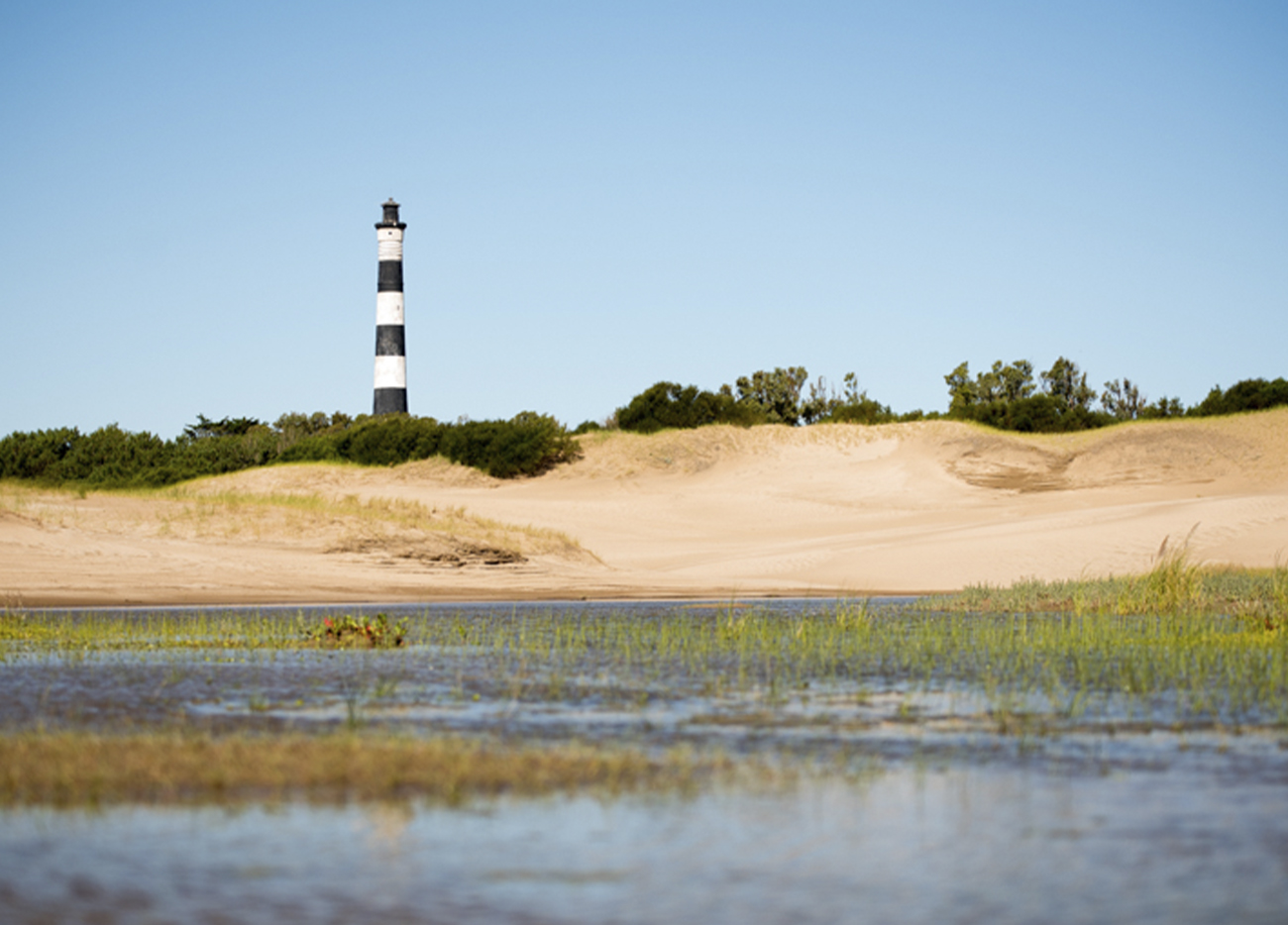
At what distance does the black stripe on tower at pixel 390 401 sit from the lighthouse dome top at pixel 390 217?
760 centimetres

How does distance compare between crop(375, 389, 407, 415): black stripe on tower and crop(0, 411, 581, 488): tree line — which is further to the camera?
crop(375, 389, 407, 415): black stripe on tower

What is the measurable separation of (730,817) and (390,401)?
58284mm

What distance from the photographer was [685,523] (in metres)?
45.3

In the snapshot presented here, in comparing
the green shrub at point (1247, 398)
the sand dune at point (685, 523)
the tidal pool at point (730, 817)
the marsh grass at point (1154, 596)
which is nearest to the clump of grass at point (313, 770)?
the tidal pool at point (730, 817)

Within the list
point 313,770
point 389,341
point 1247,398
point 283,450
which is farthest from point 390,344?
point 313,770

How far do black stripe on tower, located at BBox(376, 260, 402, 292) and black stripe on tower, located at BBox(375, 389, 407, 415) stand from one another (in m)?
4.53

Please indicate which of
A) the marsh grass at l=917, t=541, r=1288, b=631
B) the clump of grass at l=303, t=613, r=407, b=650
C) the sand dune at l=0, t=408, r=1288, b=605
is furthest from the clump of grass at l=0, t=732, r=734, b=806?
the sand dune at l=0, t=408, r=1288, b=605

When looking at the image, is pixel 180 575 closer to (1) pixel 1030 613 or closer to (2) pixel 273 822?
(1) pixel 1030 613

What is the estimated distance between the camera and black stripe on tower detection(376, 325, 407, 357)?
63875 millimetres

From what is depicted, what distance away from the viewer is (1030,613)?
845 inches

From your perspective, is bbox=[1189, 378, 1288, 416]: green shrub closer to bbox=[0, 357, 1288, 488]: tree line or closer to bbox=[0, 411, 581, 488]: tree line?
bbox=[0, 357, 1288, 488]: tree line

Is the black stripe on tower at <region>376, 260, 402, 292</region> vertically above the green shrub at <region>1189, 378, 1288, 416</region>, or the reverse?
the black stripe on tower at <region>376, 260, 402, 292</region>

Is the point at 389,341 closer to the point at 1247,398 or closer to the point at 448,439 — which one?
the point at 448,439

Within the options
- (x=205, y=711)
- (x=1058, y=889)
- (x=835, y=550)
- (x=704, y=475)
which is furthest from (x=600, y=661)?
(x=704, y=475)
